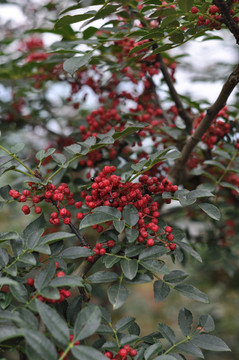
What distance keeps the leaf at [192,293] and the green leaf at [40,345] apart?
0.33 meters

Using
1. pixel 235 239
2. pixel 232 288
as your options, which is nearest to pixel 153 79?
pixel 235 239

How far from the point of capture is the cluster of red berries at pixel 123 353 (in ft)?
2.30

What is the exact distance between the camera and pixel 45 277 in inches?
27.6

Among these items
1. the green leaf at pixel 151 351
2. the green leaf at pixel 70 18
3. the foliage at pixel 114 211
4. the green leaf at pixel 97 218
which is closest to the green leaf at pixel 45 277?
the foliage at pixel 114 211

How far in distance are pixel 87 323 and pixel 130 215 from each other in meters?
0.25

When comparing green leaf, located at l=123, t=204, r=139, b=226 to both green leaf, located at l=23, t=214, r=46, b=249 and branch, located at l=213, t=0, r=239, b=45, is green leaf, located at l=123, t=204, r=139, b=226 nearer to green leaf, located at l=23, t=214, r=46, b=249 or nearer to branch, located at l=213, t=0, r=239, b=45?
green leaf, located at l=23, t=214, r=46, b=249

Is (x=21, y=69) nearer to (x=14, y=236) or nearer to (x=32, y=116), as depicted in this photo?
(x=32, y=116)

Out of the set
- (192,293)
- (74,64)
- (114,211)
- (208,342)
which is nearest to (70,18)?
(74,64)

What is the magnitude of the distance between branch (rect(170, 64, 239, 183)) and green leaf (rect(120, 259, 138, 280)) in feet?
1.60

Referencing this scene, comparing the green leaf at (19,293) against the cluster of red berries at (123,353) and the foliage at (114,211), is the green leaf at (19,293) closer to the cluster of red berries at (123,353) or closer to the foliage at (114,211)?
the foliage at (114,211)

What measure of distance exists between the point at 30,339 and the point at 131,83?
1.15 metres

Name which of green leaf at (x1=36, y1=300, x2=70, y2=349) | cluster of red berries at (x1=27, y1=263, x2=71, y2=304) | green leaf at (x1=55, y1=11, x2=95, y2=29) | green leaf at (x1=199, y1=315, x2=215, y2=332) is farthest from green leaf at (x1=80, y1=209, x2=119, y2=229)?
green leaf at (x1=55, y1=11, x2=95, y2=29)

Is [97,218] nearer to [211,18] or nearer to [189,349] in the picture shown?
[189,349]

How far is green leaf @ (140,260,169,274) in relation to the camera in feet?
2.37
